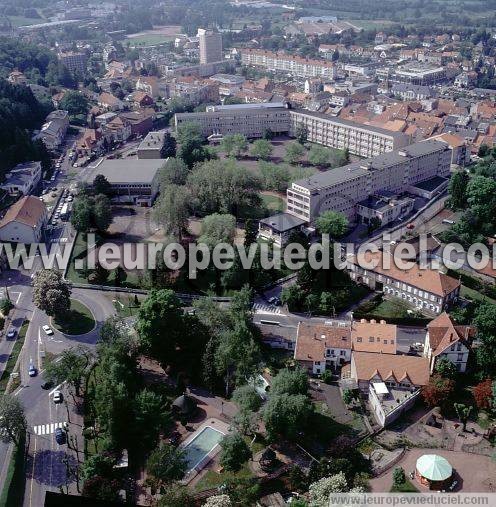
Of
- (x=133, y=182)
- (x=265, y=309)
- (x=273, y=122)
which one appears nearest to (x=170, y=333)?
(x=265, y=309)

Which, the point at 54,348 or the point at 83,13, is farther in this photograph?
the point at 83,13

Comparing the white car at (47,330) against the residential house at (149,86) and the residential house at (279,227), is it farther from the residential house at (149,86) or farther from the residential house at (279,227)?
the residential house at (149,86)

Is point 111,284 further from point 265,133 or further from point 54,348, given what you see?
point 265,133

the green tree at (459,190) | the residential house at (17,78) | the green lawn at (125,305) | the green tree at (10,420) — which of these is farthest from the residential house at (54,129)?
the green tree at (10,420)

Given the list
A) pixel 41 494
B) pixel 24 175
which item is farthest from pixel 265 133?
pixel 41 494

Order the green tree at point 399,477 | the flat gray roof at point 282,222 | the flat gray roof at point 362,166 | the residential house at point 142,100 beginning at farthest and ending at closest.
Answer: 1. the residential house at point 142,100
2. the flat gray roof at point 362,166
3. the flat gray roof at point 282,222
4. the green tree at point 399,477

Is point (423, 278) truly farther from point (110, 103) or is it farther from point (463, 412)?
point (110, 103)
